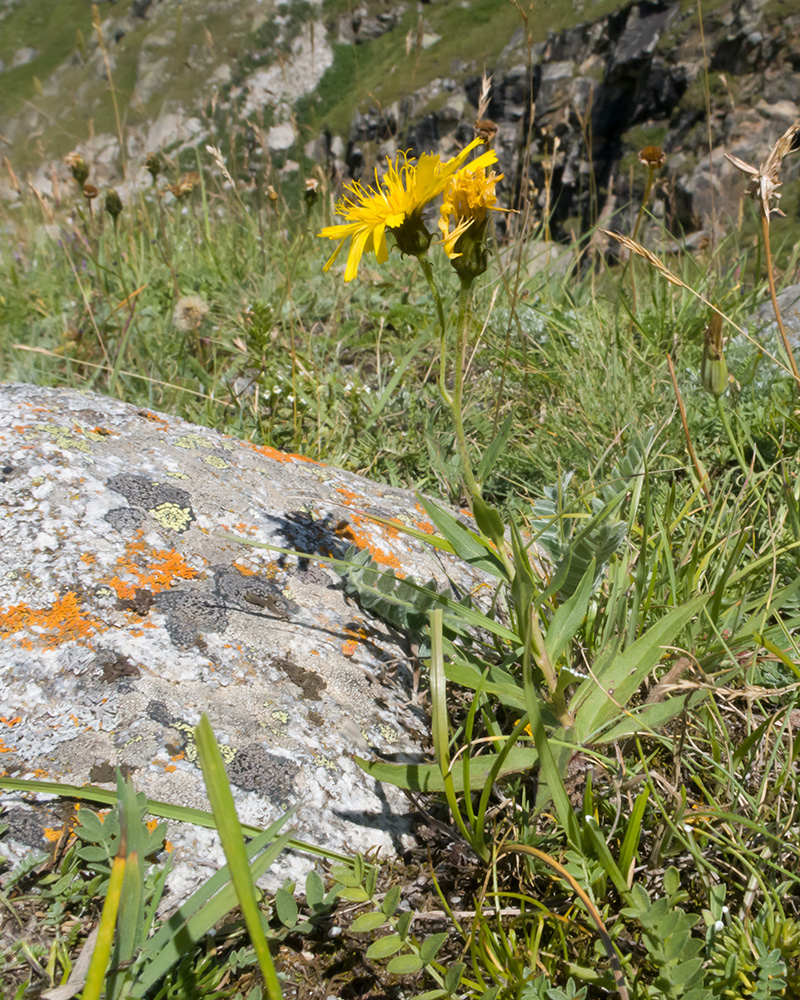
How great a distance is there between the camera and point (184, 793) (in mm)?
1077

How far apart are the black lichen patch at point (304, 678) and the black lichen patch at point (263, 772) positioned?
0.16 metres

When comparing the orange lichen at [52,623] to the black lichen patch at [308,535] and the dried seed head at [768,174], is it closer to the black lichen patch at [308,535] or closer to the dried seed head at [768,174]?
the black lichen patch at [308,535]

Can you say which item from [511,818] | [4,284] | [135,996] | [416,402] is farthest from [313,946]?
[4,284]

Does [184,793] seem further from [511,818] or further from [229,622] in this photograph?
[511,818]

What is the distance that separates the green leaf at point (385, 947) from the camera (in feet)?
3.05

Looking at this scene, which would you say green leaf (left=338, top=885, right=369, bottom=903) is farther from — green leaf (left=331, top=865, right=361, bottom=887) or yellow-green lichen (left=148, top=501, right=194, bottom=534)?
yellow-green lichen (left=148, top=501, right=194, bottom=534)

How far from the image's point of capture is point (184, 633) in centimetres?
134

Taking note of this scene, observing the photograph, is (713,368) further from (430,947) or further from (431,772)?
(430,947)

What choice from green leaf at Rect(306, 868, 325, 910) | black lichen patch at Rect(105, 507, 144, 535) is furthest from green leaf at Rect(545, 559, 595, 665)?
black lichen patch at Rect(105, 507, 144, 535)

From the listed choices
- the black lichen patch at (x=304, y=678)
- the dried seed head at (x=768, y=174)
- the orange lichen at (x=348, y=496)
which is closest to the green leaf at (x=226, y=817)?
the black lichen patch at (x=304, y=678)

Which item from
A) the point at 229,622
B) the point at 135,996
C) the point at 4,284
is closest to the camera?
the point at 135,996

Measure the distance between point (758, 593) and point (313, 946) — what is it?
4.02 ft

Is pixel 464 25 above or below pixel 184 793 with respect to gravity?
above

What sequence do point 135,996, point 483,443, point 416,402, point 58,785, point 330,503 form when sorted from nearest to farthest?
point 135,996
point 58,785
point 330,503
point 483,443
point 416,402
